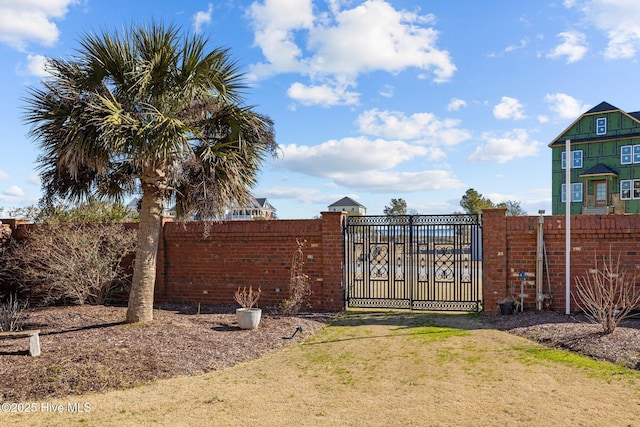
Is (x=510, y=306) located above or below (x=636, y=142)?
below

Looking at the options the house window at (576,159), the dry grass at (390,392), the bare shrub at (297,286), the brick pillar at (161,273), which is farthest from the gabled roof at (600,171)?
the brick pillar at (161,273)

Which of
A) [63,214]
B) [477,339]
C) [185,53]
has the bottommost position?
[477,339]

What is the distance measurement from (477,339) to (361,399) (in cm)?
314

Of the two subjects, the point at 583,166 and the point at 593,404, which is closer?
the point at 593,404

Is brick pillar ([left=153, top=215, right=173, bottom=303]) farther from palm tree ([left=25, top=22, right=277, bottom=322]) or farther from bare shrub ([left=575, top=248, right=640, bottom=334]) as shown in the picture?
bare shrub ([left=575, top=248, right=640, bottom=334])

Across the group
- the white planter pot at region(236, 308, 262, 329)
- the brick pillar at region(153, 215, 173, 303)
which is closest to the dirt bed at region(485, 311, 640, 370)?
the white planter pot at region(236, 308, 262, 329)

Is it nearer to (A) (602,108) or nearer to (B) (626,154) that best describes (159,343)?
(B) (626,154)

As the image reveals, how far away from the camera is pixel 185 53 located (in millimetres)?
7359

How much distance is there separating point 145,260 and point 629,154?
111 ft

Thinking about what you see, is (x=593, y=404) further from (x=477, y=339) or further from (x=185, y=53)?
(x=185, y=53)

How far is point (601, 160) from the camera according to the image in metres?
31.4

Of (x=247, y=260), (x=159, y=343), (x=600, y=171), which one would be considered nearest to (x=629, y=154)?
(x=600, y=171)

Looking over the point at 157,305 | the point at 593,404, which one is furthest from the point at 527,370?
the point at 157,305

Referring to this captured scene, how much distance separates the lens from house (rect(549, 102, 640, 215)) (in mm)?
30391
